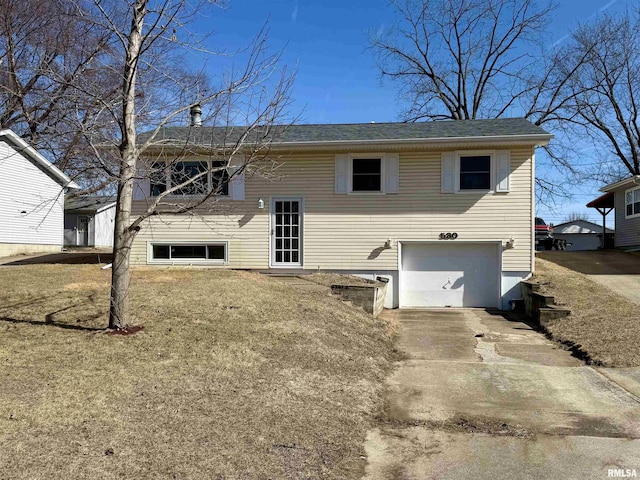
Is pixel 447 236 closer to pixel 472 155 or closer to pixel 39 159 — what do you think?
pixel 472 155

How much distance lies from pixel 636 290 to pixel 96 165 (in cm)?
1247

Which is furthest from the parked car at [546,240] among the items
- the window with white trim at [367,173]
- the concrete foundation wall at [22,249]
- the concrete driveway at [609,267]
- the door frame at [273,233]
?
the concrete foundation wall at [22,249]

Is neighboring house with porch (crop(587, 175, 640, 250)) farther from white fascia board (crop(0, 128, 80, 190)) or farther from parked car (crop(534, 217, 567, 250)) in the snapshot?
white fascia board (crop(0, 128, 80, 190))

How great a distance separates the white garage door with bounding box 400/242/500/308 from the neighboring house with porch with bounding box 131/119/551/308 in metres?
0.03

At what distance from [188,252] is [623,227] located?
17896mm

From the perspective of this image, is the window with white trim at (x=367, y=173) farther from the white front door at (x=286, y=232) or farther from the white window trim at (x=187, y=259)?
the white window trim at (x=187, y=259)

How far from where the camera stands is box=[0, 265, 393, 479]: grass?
12.7 ft

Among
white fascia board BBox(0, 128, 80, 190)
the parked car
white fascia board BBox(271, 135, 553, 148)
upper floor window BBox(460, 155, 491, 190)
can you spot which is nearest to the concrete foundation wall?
white fascia board BBox(0, 128, 80, 190)

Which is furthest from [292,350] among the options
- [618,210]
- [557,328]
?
[618,210]

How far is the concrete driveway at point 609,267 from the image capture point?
13261 millimetres

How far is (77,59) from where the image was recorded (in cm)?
930

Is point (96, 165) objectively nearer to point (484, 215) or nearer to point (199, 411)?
point (199, 411)

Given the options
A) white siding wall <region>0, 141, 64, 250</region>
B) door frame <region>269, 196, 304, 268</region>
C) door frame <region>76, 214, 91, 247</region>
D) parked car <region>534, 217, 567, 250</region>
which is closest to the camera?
door frame <region>269, 196, 304, 268</region>

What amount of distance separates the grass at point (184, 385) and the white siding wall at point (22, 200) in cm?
1297
